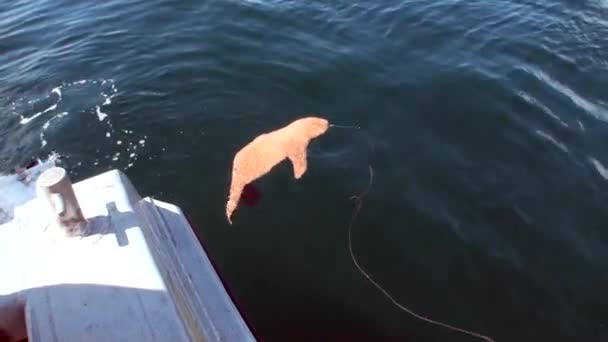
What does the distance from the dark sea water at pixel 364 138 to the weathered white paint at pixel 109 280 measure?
5.59 feet

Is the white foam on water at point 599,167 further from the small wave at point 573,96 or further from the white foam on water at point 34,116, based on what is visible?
the white foam on water at point 34,116

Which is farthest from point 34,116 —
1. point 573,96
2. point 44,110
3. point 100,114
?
point 573,96

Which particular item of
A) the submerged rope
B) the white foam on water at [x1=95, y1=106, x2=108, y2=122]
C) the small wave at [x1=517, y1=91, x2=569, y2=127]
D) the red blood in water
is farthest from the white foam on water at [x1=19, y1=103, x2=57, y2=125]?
the small wave at [x1=517, y1=91, x2=569, y2=127]

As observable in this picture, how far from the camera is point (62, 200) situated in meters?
3.06

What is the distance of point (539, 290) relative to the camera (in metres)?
5.17

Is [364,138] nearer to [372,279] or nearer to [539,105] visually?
[372,279]

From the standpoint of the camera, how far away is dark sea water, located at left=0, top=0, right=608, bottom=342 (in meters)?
5.19

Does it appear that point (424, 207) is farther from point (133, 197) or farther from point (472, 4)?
point (472, 4)

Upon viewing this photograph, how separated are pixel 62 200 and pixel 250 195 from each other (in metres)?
3.26

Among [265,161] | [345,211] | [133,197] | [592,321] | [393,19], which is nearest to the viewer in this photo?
[133,197]

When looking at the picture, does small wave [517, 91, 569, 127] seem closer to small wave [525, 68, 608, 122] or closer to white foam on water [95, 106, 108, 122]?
small wave [525, 68, 608, 122]

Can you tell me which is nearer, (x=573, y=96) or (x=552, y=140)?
(x=552, y=140)

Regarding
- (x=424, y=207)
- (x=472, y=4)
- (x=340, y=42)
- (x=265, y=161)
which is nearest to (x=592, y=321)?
(x=424, y=207)

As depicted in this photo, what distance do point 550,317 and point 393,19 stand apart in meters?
6.45
